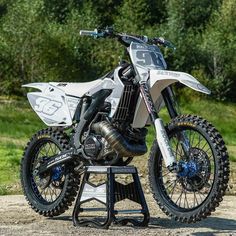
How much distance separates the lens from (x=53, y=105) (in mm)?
8445

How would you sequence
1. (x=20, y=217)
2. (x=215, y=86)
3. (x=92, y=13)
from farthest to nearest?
(x=92, y=13) → (x=215, y=86) → (x=20, y=217)

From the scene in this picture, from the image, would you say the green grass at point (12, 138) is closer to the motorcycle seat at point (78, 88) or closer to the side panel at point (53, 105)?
the side panel at point (53, 105)

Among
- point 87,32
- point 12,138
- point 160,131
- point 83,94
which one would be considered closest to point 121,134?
point 160,131

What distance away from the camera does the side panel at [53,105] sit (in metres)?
8.21

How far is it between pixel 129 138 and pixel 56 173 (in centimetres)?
112

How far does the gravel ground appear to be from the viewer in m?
7.10

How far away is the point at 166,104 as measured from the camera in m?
7.52

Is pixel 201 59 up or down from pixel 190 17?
down

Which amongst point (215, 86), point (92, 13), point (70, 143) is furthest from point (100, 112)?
point (92, 13)

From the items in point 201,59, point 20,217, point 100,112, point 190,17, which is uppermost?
point 190,17

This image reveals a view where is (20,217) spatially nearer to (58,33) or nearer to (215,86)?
(58,33)

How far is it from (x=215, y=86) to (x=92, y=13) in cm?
1327

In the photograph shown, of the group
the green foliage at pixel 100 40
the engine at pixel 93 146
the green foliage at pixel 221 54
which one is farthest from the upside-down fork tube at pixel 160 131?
the green foliage at pixel 221 54

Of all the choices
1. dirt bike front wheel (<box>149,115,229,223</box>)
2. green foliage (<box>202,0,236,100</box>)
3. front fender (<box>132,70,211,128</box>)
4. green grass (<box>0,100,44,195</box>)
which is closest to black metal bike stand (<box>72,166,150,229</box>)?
dirt bike front wheel (<box>149,115,229,223</box>)
